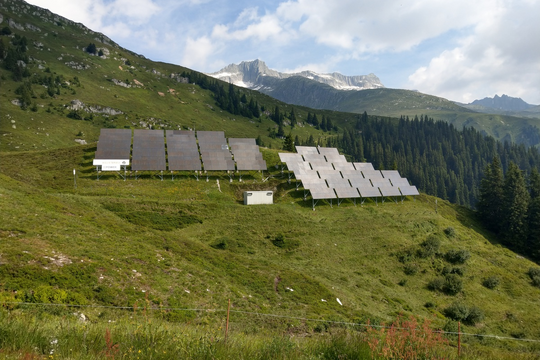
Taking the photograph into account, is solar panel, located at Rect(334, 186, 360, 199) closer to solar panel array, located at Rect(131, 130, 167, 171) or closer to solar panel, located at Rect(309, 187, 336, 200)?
solar panel, located at Rect(309, 187, 336, 200)

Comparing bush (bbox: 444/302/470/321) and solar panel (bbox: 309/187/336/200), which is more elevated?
solar panel (bbox: 309/187/336/200)

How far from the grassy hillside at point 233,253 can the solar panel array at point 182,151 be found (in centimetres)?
280

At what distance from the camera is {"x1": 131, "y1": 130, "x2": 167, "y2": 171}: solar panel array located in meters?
58.0

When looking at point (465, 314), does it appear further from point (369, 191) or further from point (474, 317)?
point (369, 191)

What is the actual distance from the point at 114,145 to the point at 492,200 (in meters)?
97.6

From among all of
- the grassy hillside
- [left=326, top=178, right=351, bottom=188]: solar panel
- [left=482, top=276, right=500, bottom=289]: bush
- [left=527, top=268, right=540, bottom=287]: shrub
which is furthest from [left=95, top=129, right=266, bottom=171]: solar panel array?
[left=527, top=268, right=540, bottom=287]: shrub

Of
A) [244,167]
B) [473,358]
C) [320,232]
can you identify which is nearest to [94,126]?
[244,167]

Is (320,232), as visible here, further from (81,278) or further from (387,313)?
(81,278)

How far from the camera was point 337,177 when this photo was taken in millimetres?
65938

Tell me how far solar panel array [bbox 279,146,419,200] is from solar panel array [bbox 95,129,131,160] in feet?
111

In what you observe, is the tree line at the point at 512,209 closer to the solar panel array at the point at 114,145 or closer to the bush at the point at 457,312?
the bush at the point at 457,312

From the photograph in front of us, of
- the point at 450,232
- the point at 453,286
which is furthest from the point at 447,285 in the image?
the point at 450,232

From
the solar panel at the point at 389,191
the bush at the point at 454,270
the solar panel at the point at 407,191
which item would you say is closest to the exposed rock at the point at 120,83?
the solar panel at the point at 389,191

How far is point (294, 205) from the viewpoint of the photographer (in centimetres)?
5725
